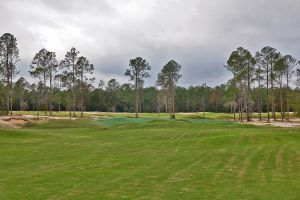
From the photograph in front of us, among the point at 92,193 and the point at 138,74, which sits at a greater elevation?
the point at 138,74

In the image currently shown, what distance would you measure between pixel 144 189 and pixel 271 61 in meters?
87.3

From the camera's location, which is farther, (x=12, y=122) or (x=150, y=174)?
(x=12, y=122)

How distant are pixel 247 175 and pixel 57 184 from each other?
25.8 feet

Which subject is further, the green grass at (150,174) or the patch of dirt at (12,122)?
the patch of dirt at (12,122)

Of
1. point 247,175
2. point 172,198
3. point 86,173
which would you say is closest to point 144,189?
point 172,198

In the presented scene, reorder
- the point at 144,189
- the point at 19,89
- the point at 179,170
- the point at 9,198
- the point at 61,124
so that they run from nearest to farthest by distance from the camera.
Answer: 1. the point at 9,198
2. the point at 144,189
3. the point at 179,170
4. the point at 61,124
5. the point at 19,89

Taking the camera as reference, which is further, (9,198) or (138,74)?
(138,74)

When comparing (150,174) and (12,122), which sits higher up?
(12,122)

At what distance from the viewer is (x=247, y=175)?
683 inches

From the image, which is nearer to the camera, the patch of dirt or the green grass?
the green grass

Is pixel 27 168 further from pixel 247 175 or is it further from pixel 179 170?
pixel 247 175

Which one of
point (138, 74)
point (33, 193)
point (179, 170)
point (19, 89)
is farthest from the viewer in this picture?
point (19, 89)

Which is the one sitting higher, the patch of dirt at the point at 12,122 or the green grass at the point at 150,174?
the patch of dirt at the point at 12,122

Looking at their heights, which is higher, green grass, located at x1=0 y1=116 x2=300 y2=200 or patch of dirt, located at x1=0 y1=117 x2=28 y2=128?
patch of dirt, located at x1=0 y1=117 x2=28 y2=128
